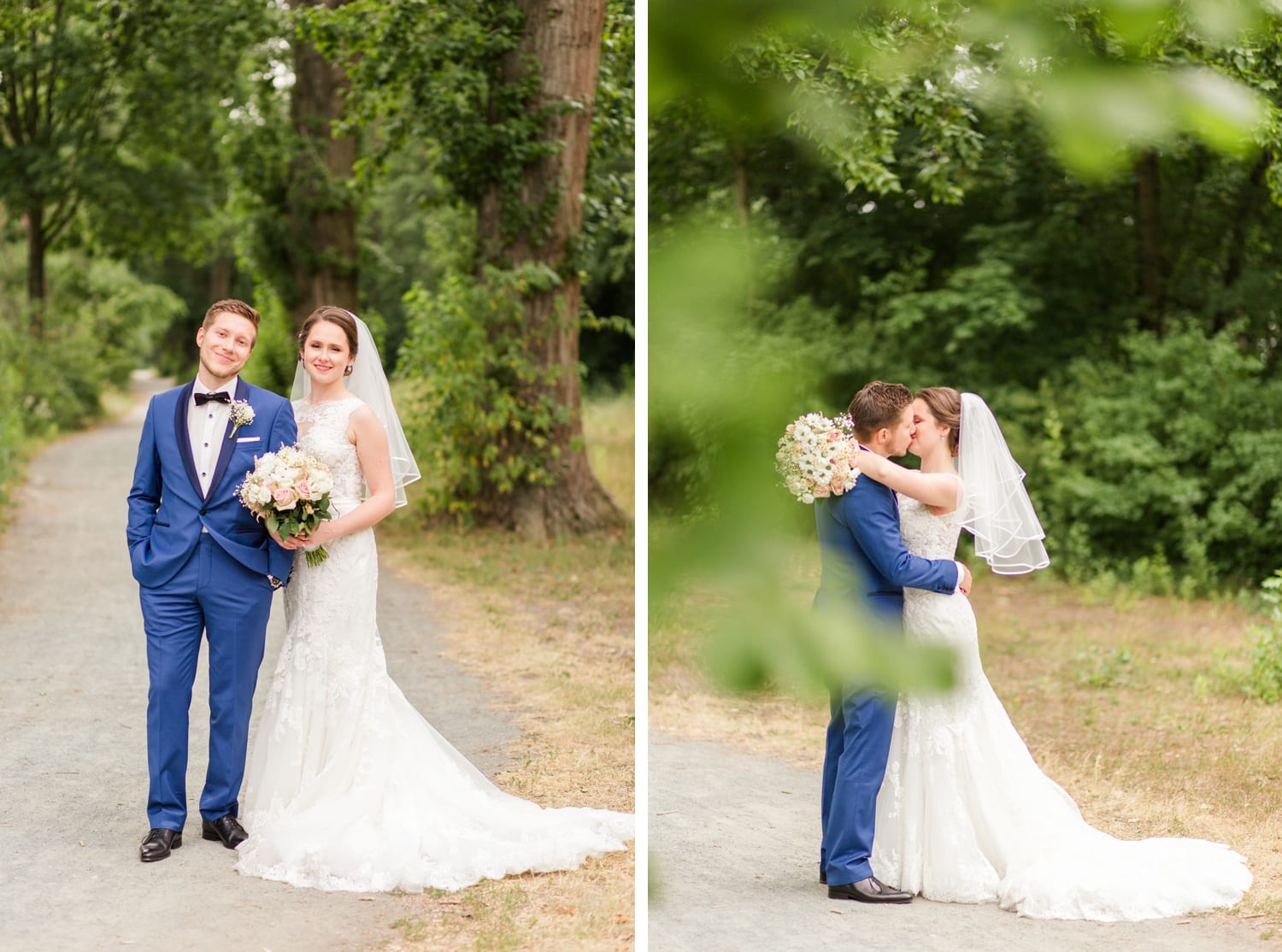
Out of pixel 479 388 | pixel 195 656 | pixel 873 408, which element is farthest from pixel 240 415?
pixel 479 388

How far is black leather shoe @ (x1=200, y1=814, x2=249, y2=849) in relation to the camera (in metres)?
4.79

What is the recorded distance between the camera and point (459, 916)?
423 cm

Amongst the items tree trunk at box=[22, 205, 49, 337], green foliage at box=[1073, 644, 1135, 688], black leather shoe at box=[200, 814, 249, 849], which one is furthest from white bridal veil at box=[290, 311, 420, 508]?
tree trunk at box=[22, 205, 49, 337]

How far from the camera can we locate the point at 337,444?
4824 millimetres

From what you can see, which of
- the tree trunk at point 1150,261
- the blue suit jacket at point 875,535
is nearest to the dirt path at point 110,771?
the blue suit jacket at point 875,535

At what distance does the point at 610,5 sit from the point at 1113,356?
744 centimetres

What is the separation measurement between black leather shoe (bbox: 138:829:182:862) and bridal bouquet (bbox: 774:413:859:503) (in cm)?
319

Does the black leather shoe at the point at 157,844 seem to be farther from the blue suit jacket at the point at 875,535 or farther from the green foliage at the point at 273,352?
the green foliage at the point at 273,352

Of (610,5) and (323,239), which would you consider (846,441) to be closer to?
(610,5)

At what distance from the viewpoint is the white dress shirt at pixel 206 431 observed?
15.2 feet

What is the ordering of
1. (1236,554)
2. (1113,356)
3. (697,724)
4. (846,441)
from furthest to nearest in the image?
(1113,356)
(1236,554)
(697,724)
(846,441)

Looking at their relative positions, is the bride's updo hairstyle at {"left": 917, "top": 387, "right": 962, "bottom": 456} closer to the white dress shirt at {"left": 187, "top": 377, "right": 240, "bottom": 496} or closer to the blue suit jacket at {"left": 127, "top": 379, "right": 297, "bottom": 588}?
the blue suit jacket at {"left": 127, "top": 379, "right": 297, "bottom": 588}

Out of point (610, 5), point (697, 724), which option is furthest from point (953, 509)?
point (610, 5)

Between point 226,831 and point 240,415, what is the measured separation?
59.8 inches
